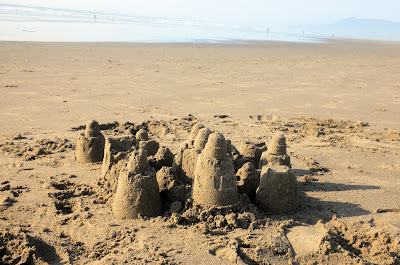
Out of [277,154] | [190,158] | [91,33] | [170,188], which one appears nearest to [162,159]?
[190,158]

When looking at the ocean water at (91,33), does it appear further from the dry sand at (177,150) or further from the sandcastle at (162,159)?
the sandcastle at (162,159)

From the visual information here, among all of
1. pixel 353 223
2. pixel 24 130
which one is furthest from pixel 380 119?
pixel 24 130

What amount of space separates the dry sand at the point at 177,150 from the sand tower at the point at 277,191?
143 millimetres

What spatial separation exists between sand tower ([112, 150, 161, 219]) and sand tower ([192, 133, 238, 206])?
51cm

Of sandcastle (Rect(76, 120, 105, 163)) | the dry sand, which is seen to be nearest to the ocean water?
the dry sand

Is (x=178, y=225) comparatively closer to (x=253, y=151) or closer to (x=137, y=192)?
(x=137, y=192)

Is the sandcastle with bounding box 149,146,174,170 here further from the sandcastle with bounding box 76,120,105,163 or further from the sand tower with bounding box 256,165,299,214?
the sand tower with bounding box 256,165,299,214

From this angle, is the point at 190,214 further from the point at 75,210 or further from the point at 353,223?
the point at 353,223

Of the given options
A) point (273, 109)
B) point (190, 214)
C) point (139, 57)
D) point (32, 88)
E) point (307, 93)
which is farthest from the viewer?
point (139, 57)

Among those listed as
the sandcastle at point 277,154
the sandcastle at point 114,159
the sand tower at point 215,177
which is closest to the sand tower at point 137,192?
the sandcastle at point 114,159

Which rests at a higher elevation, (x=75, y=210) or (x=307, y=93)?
(x=307, y=93)

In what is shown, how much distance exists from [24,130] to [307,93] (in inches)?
347

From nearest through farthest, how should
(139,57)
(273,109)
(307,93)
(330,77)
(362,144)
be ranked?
Result: (362,144) < (273,109) < (307,93) < (330,77) < (139,57)

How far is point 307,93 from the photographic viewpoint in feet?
40.7
